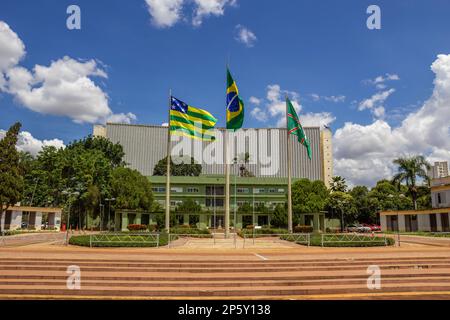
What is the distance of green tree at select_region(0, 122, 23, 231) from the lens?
36.5 metres

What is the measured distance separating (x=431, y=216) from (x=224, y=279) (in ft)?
157

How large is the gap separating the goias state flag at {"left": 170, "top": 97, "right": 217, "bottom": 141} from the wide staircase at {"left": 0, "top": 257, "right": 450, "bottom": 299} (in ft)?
49.1

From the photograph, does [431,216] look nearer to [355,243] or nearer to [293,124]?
[293,124]

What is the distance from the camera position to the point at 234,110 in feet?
96.8

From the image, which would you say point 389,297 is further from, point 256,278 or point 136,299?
point 136,299

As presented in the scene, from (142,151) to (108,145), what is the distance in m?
31.0

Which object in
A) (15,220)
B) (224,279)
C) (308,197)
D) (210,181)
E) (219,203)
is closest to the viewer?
(224,279)

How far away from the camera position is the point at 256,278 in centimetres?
1202

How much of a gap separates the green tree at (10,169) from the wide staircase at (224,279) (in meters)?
26.3

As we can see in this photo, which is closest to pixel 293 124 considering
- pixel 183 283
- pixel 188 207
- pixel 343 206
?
pixel 183 283

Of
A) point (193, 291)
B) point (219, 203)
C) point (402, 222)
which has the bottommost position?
point (193, 291)

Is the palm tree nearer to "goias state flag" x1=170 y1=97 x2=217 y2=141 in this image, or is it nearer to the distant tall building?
the distant tall building

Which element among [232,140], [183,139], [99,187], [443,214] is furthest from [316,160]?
[99,187]

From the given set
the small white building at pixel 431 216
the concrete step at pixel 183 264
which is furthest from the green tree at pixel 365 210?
the concrete step at pixel 183 264
